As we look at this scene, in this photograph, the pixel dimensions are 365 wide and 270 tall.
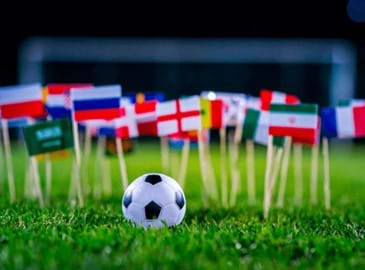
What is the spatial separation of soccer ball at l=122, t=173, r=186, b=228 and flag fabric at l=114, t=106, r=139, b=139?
1804 mm

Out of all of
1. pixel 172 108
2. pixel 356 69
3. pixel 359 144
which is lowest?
pixel 359 144

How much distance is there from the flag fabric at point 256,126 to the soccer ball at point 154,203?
7.39 feet

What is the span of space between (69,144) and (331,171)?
30.7ft

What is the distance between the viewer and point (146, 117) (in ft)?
30.2

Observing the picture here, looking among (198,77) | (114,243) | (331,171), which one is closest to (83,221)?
(114,243)

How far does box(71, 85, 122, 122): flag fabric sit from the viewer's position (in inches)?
347

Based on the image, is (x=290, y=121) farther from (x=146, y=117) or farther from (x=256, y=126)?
(x=146, y=117)

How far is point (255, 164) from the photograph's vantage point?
18750 mm

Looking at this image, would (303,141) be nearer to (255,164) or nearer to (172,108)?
(172,108)

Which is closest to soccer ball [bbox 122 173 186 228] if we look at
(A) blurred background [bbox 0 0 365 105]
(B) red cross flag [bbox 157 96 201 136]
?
(B) red cross flag [bbox 157 96 201 136]

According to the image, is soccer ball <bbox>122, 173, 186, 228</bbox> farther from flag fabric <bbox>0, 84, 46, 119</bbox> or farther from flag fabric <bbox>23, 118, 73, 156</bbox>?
flag fabric <bbox>0, 84, 46, 119</bbox>

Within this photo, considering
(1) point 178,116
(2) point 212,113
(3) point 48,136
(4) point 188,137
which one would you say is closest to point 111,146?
(4) point 188,137

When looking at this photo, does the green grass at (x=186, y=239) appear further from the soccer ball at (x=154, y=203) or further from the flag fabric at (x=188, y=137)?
the flag fabric at (x=188, y=137)

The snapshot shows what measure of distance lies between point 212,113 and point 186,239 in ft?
10.0
